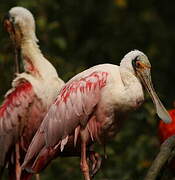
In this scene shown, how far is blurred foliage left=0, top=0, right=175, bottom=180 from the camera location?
8.95 metres

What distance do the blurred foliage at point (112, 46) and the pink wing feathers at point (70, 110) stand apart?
5.44 feet

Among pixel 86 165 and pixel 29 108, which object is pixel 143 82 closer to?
pixel 86 165

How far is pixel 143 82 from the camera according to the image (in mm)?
6418

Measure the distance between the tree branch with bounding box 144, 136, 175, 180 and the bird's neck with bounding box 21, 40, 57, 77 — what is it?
146cm

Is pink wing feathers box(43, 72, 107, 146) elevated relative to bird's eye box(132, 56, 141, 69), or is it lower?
lower

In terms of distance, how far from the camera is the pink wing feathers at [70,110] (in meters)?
6.44

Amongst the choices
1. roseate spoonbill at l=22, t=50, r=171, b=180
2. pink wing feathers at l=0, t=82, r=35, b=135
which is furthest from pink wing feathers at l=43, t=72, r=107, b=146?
pink wing feathers at l=0, t=82, r=35, b=135

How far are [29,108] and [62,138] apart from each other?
96cm

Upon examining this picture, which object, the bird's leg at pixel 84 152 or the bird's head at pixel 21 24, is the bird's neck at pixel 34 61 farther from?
the bird's leg at pixel 84 152

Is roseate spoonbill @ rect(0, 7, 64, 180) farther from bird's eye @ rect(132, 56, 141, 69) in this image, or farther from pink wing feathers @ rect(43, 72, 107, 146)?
bird's eye @ rect(132, 56, 141, 69)

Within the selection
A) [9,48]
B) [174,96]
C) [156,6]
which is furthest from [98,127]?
[156,6]

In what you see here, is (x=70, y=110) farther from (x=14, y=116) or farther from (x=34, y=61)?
(x=34, y=61)

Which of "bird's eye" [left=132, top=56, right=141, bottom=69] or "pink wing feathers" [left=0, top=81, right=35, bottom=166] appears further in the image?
"pink wing feathers" [left=0, top=81, right=35, bottom=166]

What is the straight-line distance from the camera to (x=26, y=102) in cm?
748
